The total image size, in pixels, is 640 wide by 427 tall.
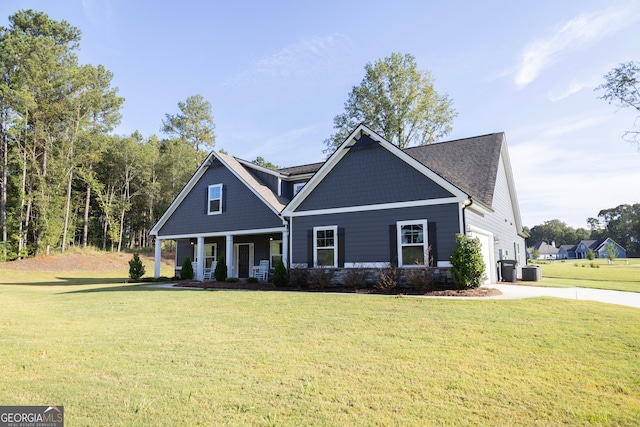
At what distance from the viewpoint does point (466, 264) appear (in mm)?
11008

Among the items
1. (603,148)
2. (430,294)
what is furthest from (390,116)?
(430,294)

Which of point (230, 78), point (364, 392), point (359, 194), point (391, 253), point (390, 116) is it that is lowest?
point (364, 392)

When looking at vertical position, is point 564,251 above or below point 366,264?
above

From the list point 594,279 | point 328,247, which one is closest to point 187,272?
point 328,247

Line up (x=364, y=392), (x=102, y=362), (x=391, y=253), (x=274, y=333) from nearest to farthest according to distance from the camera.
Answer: (x=364, y=392) → (x=102, y=362) → (x=274, y=333) → (x=391, y=253)

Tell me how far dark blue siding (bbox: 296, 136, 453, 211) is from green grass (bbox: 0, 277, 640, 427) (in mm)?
5378

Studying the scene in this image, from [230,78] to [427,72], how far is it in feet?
66.2

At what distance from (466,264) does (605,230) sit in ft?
384

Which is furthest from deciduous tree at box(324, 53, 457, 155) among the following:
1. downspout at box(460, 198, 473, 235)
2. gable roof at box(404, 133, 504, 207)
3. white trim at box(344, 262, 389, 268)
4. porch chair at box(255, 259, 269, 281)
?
downspout at box(460, 198, 473, 235)

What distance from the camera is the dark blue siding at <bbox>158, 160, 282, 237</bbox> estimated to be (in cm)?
1792

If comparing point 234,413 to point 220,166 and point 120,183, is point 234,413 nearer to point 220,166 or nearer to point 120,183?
point 220,166

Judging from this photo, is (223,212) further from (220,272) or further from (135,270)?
(135,270)

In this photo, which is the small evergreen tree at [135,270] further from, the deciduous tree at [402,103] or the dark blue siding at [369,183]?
the deciduous tree at [402,103]

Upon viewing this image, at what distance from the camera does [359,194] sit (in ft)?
45.7
